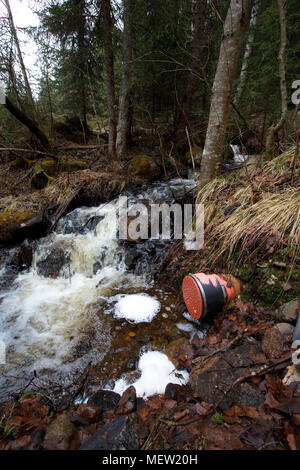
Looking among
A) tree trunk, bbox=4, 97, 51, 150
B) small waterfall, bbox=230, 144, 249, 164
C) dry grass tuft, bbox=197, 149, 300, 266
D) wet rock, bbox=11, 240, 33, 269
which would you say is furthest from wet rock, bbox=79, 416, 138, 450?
tree trunk, bbox=4, 97, 51, 150

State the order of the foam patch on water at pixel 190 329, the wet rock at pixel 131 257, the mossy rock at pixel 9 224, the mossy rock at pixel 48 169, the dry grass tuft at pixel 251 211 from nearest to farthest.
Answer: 1. the dry grass tuft at pixel 251 211
2. the foam patch on water at pixel 190 329
3. the wet rock at pixel 131 257
4. the mossy rock at pixel 9 224
5. the mossy rock at pixel 48 169

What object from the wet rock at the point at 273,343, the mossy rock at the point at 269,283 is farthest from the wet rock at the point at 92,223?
the wet rock at the point at 273,343

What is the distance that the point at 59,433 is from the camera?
1.57 metres

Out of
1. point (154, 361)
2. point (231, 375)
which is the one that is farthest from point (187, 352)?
point (231, 375)

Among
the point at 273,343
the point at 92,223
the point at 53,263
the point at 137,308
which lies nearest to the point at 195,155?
the point at 92,223

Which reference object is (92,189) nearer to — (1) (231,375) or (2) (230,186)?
(2) (230,186)

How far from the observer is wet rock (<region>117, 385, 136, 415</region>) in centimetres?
177

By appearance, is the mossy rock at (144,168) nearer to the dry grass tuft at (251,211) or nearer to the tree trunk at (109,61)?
the tree trunk at (109,61)

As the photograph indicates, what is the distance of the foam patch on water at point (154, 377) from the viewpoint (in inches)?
78.4

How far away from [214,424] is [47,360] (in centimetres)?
201

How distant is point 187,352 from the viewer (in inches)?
89.8

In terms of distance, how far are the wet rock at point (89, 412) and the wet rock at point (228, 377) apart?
0.85m

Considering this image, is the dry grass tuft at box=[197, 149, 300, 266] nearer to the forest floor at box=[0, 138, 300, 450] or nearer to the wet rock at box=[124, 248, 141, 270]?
the forest floor at box=[0, 138, 300, 450]

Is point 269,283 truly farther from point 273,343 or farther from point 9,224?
point 9,224
